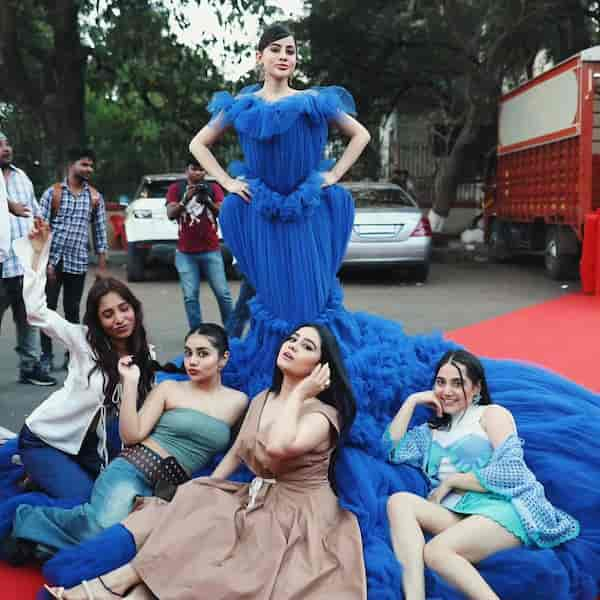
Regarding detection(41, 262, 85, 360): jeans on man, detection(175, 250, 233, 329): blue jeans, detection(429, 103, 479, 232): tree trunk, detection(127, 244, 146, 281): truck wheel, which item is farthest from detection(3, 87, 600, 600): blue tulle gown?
detection(429, 103, 479, 232): tree trunk

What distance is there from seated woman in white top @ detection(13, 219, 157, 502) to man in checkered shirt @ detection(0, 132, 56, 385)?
2192 millimetres

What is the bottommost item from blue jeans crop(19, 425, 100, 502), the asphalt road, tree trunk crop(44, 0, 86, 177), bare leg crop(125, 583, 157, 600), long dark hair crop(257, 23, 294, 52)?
the asphalt road

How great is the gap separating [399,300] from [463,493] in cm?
695

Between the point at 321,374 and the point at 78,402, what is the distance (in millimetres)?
1098

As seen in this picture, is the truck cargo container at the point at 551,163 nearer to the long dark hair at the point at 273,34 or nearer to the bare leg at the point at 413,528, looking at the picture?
the long dark hair at the point at 273,34

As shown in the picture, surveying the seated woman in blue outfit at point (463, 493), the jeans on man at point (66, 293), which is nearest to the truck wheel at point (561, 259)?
the jeans on man at point (66, 293)

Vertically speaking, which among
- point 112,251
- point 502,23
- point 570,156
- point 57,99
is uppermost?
point 502,23

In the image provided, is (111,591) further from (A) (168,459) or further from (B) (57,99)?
(B) (57,99)

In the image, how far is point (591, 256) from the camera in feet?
32.1

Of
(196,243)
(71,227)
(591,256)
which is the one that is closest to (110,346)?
(71,227)

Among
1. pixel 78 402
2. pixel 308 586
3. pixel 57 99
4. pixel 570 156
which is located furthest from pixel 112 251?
pixel 308 586

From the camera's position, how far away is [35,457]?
3.55 m

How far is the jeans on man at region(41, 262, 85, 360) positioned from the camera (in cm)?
620

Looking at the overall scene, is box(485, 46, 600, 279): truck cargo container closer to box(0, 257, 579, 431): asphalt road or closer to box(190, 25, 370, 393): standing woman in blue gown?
box(0, 257, 579, 431): asphalt road
